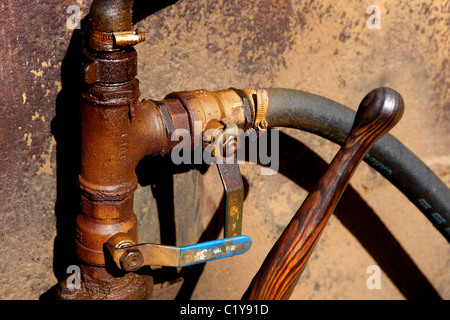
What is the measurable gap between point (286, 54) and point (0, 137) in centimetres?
48

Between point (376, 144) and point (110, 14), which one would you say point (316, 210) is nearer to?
point (376, 144)

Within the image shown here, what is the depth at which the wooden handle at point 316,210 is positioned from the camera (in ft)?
2.45

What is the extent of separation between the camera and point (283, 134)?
99 cm

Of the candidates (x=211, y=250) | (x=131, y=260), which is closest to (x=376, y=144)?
(x=211, y=250)

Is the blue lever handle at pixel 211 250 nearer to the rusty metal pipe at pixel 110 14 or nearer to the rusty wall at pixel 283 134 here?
the rusty wall at pixel 283 134

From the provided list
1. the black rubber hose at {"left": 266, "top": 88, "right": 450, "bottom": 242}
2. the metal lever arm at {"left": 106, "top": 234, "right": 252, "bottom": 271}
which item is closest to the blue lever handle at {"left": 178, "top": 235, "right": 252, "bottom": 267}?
the metal lever arm at {"left": 106, "top": 234, "right": 252, "bottom": 271}

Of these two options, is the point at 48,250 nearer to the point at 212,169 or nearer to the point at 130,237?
the point at 130,237

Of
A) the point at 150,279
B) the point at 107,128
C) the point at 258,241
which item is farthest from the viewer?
the point at 258,241

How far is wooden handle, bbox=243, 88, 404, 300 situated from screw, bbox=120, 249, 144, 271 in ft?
0.53

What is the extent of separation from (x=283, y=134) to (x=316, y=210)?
0.87ft

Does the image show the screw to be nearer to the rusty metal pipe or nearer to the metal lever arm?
the metal lever arm

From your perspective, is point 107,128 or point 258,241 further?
point 258,241

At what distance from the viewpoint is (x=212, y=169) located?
973 mm

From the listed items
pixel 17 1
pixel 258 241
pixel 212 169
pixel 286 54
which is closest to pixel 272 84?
pixel 286 54
